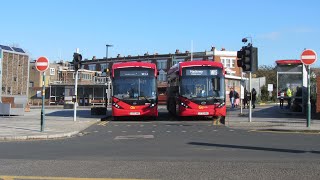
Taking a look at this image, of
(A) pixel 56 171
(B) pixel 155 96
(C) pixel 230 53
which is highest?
(C) pixel 230 53

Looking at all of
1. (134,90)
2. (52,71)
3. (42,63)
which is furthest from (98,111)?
(52,71)

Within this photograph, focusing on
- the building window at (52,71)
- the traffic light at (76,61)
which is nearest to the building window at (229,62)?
the building window at (52,71)

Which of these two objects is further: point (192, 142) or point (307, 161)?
point (192, 142)

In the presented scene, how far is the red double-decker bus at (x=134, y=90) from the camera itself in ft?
86.2

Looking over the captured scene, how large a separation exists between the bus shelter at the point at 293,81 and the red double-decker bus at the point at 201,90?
18.8 ft

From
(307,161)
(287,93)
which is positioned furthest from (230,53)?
(307,161)

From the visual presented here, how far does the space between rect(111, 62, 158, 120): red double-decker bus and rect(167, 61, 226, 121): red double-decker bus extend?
1608 millimetres

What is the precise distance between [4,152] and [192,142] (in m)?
5.89

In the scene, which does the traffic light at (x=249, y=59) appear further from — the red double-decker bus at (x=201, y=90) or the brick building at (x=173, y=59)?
the brick building at (x=173, y=59)

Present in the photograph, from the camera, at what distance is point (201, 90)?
84.6ft

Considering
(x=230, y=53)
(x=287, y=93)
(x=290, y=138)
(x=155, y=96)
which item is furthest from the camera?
(x=230, y=53)

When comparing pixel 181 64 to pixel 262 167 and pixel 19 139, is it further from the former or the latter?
pixel 262 167

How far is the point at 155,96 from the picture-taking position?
26609mm

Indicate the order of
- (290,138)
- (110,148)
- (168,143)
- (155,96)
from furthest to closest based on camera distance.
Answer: (155,96)
(290,138)
(168,143)
(110,148)
